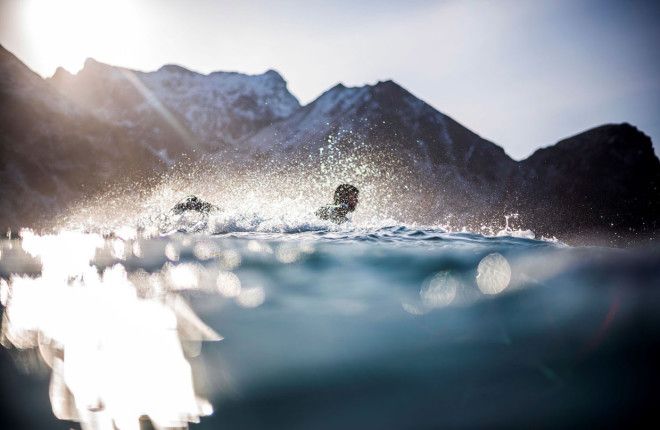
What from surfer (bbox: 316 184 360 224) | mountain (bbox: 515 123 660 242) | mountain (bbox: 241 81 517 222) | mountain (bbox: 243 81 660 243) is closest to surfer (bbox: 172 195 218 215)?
surfer (bbox: 316 184 360 224)

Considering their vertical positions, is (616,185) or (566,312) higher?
(616,185)

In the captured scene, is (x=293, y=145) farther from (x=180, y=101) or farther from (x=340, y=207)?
(x=340, y=207)

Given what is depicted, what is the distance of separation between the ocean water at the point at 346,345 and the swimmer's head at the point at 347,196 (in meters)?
9.81

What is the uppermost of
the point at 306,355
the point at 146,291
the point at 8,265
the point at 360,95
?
the point at 360,95

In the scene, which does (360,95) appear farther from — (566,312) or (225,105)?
(566,312)

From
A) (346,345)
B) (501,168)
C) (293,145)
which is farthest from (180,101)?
(346,345)

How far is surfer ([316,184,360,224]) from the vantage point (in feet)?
51.0

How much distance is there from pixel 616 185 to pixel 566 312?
7849cm

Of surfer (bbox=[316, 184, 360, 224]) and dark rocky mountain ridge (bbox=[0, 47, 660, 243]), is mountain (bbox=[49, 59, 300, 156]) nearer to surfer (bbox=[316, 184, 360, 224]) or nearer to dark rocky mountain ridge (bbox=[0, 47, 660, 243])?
dark rocky mountain ridge (bbox=[0, 47, 660, 243])

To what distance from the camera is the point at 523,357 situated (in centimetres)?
325

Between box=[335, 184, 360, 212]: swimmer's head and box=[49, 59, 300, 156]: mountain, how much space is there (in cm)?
8911

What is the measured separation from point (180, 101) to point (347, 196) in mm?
113159

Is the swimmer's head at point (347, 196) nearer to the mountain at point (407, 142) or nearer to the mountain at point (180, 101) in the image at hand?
the mountain at point (407, 142)

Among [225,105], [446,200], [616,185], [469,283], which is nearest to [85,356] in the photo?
[469,283]
